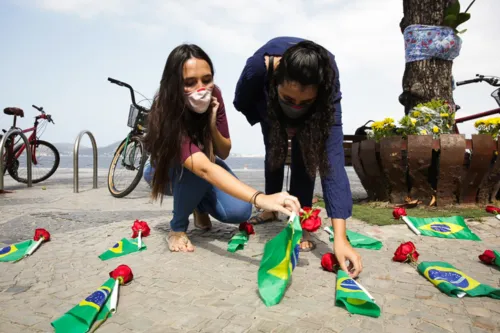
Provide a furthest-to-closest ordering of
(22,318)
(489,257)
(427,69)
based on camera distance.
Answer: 1. (427,69)
2. (489,257)
3. (22,318)

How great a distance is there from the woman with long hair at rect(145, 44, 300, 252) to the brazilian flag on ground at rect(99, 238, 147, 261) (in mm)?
266

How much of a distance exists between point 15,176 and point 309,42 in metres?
6.95

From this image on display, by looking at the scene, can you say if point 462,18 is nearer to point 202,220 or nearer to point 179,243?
point 202,220

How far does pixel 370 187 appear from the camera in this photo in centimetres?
475

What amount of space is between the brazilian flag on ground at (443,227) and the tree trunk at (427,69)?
6.82 ft

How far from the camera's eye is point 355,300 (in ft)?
5.75

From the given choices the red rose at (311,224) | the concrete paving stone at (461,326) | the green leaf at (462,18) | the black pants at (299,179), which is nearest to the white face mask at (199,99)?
the black pants at (299,179)

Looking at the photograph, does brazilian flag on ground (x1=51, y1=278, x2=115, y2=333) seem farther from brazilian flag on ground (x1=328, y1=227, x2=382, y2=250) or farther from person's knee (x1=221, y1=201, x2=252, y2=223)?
brazilian flag on ground (x1=328, y1=227, x2=382, y2=250)

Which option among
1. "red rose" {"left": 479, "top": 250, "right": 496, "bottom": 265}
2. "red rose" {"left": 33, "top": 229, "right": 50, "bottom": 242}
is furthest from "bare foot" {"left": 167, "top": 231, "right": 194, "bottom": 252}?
"red rose" {"left": 479, "top": 250, "right": 496, "bottom": 265}

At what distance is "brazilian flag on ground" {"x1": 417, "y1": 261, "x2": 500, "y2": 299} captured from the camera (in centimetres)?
191

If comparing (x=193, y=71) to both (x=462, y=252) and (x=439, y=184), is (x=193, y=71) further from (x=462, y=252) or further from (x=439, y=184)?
(x=439, y=184)

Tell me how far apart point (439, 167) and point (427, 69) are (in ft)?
4.88

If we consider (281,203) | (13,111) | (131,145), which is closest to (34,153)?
(13,111)

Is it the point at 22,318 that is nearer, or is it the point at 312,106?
the point at 22,318
